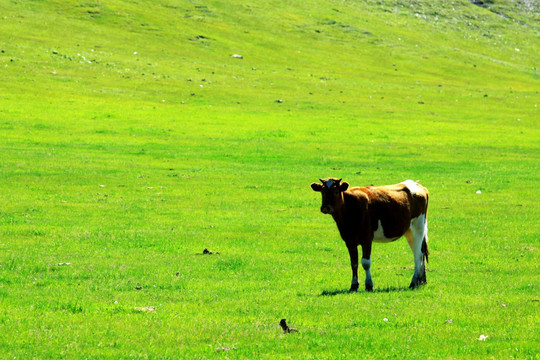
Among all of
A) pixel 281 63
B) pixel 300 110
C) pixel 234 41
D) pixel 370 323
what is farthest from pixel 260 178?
pixel 234 41

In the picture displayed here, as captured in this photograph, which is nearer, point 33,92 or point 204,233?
point 204,233

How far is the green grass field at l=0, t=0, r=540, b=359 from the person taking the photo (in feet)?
40.0

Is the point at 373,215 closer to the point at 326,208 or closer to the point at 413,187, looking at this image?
the point at 326,208

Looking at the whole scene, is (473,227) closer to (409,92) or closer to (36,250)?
(36,250)

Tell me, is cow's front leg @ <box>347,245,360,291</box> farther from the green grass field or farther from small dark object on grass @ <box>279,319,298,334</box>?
small dark object on grass @ <box>279,319,298,334</box>

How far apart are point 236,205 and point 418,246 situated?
13179 millimetres

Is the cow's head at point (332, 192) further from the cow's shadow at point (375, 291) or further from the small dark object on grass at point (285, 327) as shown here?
the small dark object on grass at point (285, 327)

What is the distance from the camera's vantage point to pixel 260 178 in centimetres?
3641

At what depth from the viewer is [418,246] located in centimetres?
1656

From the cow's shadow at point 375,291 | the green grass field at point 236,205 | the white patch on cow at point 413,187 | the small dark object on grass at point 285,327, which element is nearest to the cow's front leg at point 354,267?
the cow's shadow at point 375,291

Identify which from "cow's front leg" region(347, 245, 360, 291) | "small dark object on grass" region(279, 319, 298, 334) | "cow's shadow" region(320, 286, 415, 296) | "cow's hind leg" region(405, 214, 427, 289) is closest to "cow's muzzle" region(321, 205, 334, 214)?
"cow's front leg" region(347, 245, 360, 291)

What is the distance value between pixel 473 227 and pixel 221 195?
11020 millimetres

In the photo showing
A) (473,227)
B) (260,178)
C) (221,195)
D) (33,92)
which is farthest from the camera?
(33,92)

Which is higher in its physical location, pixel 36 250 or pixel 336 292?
pixel 336 292
